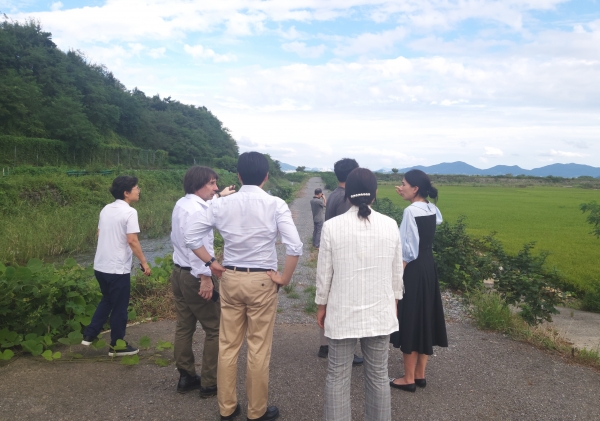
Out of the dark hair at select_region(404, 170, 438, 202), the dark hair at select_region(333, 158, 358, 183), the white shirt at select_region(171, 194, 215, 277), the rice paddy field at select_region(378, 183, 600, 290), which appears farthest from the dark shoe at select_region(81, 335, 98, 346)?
the rice paddy field at select_region(378, 183, 600, 290)

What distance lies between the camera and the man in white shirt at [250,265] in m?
2.99

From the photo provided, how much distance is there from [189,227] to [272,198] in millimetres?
609

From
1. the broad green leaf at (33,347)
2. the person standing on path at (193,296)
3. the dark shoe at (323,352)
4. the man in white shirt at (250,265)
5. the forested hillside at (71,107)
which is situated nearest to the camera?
the man in white shirt at (250,265)

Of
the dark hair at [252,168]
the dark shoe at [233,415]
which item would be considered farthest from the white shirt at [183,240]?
the dark shoe at [233,415]

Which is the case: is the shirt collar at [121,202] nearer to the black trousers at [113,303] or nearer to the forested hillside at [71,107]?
the black trousers at [113,303]

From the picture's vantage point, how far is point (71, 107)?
37.8 m

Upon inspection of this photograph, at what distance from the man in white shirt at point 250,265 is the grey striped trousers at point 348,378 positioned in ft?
1.71

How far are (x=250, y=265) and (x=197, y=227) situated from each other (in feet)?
1.51

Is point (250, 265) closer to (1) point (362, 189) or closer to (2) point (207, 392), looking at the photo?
(1) point (362, 189)

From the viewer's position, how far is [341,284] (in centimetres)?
274

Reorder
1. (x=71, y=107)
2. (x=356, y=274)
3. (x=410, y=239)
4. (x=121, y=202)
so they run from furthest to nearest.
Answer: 1. (x=71, y=107)
2. (x=121, y=202)
3. (x=410, y=239)
4. (x=356, y=274)

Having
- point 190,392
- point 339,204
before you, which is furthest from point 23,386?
point 339,204

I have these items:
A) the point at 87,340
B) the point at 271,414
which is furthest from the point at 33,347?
the point at 271,414

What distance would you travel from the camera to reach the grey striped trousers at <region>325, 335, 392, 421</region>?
107 inches
